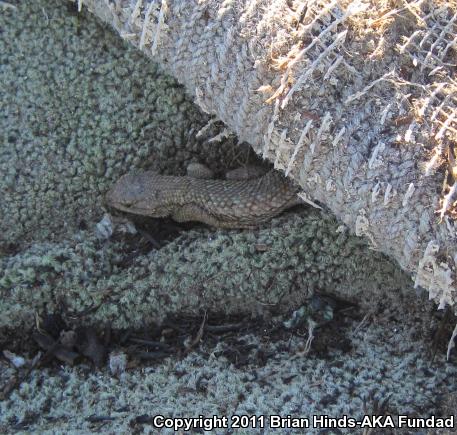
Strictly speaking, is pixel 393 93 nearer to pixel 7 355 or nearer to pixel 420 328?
pixel 420 328

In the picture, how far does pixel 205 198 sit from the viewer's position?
7.35 ft

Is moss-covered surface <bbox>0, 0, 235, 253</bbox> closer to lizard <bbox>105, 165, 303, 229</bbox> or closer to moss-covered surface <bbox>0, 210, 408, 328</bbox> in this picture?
lizard <bbox>105, 165, 303, 229</bbox>

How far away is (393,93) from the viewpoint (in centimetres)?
161

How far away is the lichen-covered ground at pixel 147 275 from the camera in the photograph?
1.71 m

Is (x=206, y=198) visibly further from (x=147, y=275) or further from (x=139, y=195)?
(x=147, y=275)

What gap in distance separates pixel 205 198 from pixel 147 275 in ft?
1.21

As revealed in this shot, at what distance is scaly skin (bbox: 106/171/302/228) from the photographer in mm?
2131

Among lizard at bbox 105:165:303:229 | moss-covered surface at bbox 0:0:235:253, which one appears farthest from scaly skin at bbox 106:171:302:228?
moss-covered surface at bbox 0:0:235:253

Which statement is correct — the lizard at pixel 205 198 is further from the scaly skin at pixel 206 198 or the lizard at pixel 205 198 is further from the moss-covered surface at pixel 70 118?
the moss-covered surface at pixel 70 118

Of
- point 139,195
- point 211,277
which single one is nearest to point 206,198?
point 139,195

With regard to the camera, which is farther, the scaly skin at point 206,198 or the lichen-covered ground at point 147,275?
the scaly skin at point 206,198

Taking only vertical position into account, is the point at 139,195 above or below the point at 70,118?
below

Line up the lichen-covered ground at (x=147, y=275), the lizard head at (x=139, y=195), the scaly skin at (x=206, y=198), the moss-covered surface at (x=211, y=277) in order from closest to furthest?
the lichen-covered ground at (x=147, y=275) → the moss-covered surface at (x=211, y=277) → the scaly skin at (x=206, y=198) → the lizard head at (x=139, y=195)

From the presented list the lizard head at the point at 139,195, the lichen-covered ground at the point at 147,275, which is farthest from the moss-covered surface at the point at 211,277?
the lizard head at the point at 139,195
